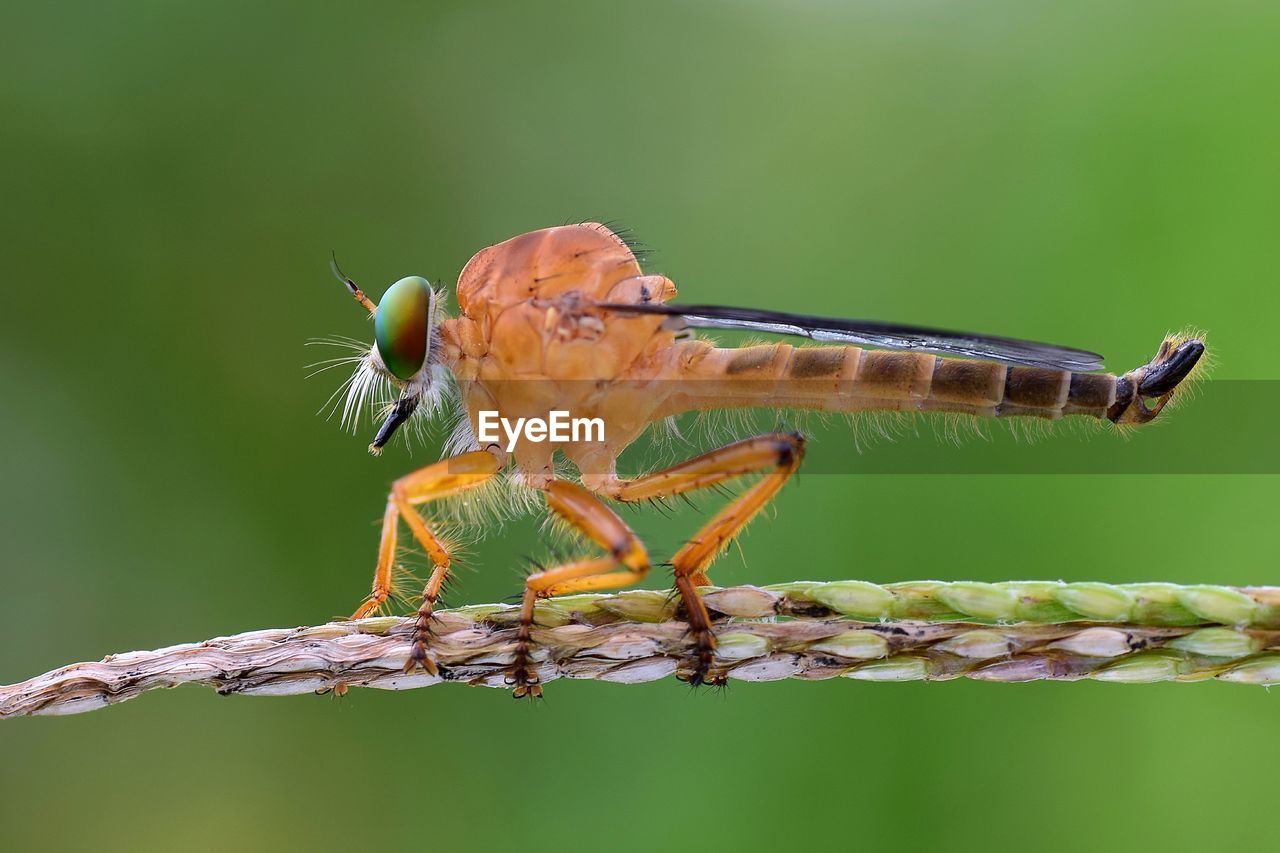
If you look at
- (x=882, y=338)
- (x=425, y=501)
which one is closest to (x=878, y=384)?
(x=882, y=338)

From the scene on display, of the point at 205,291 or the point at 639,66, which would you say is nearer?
the point at 205,291

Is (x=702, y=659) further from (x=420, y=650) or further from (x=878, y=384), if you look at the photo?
(x=878, y=384)

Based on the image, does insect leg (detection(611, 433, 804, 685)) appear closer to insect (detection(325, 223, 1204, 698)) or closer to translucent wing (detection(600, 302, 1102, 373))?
insect (detection(325, 223, 1204, 698))

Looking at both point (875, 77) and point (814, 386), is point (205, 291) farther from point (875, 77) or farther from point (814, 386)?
point (875, 77)

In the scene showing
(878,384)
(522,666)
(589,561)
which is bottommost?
(522,666)

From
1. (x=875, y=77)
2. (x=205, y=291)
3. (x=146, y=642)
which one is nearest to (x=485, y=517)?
(x=146, y=642)

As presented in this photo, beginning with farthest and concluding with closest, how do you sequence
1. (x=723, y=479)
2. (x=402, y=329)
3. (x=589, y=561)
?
1. (x=402, y=329)
2. (x=723, y=479)
3. (x=589, y=561)

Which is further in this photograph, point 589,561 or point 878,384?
point 878,384

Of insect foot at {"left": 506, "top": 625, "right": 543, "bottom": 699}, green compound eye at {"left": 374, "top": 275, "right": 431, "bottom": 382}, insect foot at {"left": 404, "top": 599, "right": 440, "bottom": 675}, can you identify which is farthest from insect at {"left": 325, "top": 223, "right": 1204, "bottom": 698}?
insect foot at {"left": 506, "top": 625, "right": 543, "bottom": 699}
